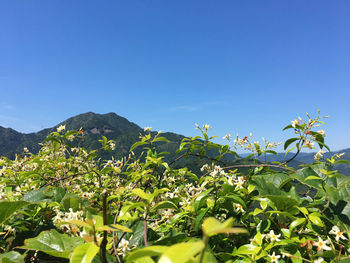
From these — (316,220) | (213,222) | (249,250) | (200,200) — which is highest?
(213,222)

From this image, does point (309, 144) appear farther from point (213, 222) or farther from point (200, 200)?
point (213, 222)

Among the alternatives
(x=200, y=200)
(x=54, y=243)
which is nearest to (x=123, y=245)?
(x=54, y=243)

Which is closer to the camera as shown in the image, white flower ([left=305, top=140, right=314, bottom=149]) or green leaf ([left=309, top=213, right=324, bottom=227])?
green leaf ([left=309, top=213, right=324, bottom=227])

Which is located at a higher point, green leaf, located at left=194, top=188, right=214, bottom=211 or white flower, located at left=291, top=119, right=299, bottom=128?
white flower, located at left=291, top=119, right=299, bottom=128

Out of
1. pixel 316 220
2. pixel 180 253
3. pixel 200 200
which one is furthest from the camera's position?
pixel 200 200

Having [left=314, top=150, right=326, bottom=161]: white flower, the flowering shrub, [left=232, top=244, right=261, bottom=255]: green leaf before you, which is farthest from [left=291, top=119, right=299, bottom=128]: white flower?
[left=232, top=244, right=261, bottom=255]: green leaf

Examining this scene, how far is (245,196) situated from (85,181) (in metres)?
2.83

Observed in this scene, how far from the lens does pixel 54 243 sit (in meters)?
1.12

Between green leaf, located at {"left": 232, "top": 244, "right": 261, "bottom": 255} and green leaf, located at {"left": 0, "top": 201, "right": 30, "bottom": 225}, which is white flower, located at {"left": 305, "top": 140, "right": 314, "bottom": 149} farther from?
green leaf, located at {"left": 0, "top": 201, "right": 30, "bottom": 225}

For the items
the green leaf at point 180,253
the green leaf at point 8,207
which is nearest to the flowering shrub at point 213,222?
the green leaf at point 8,207

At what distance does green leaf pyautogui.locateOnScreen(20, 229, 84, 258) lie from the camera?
3.43 ft

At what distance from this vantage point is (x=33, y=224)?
1.73m

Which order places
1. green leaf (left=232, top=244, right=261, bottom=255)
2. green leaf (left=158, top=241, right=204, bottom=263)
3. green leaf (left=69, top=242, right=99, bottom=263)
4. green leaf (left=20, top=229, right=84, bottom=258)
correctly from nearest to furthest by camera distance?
1. green leaf (left=158, top=241, right=204, bottom=263)
2. green leaf (left=69, top=242, right=99, bottom=263)
3. green leaf (left=20, top=229, right=84, bottom=258)
4. green leaf (left=232, top=244, right=261, bottom=255)

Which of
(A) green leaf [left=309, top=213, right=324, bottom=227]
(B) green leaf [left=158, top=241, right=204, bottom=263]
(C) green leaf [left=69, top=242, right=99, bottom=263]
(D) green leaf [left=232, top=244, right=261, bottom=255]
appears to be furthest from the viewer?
(A) green leaf [left=309, top=213, right=324, bottom=227]
